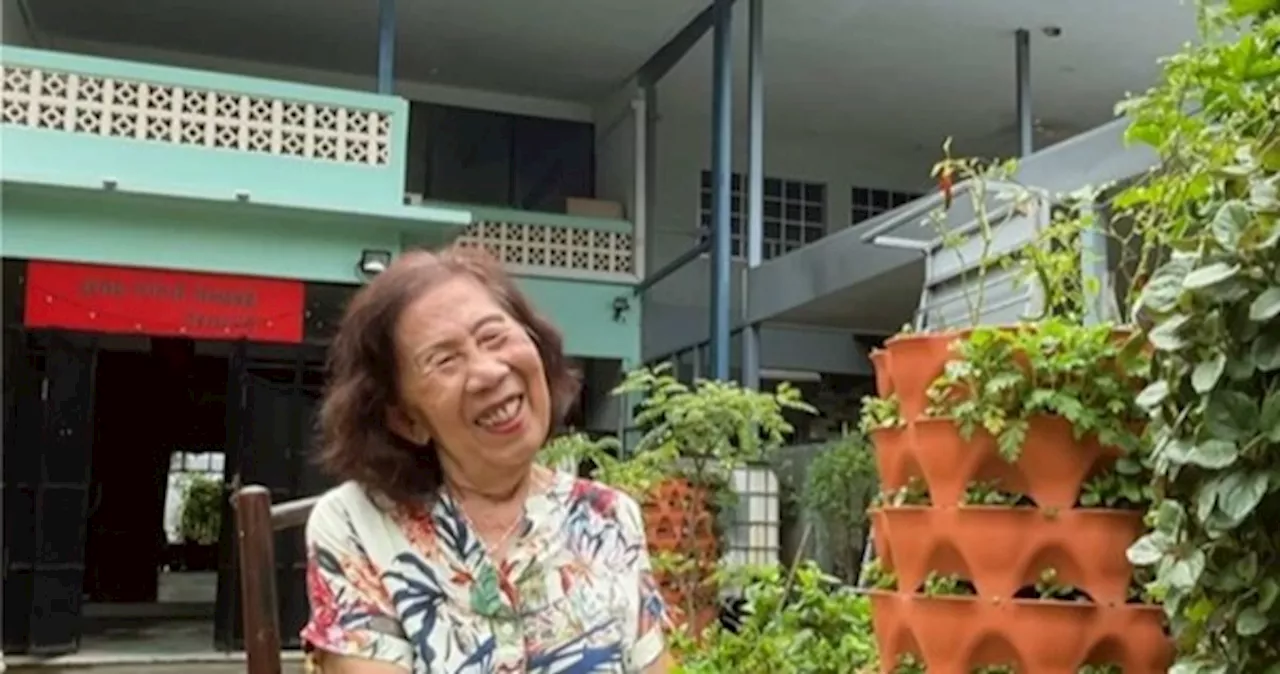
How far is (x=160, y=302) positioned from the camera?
263 inches

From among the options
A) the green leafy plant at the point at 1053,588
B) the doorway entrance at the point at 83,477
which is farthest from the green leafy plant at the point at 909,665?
the doorway entrance at the point at 83,477

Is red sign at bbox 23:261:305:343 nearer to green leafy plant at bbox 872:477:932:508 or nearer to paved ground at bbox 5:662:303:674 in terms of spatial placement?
paved ground at bbox 5:662:303:674

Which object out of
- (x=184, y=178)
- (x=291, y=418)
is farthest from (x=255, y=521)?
(x=291, y=418)

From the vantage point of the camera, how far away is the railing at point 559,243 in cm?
952

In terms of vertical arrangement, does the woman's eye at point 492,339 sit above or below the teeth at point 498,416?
above

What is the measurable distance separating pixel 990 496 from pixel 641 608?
1.68 ft

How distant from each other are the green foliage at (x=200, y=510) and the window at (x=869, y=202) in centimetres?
666

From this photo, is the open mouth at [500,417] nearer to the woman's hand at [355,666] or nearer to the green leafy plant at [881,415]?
the woman's hand at [355,666]

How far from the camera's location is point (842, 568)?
7.70 m

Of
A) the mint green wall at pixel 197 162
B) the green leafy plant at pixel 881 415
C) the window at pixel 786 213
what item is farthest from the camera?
the window at pixel 786 213

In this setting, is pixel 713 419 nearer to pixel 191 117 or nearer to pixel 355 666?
pixel 191 117

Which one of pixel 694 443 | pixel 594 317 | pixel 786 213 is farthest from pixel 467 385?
pixel 786 213

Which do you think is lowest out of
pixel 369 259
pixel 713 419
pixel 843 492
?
pixel 843 492

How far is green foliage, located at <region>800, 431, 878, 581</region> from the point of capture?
7.17 m
